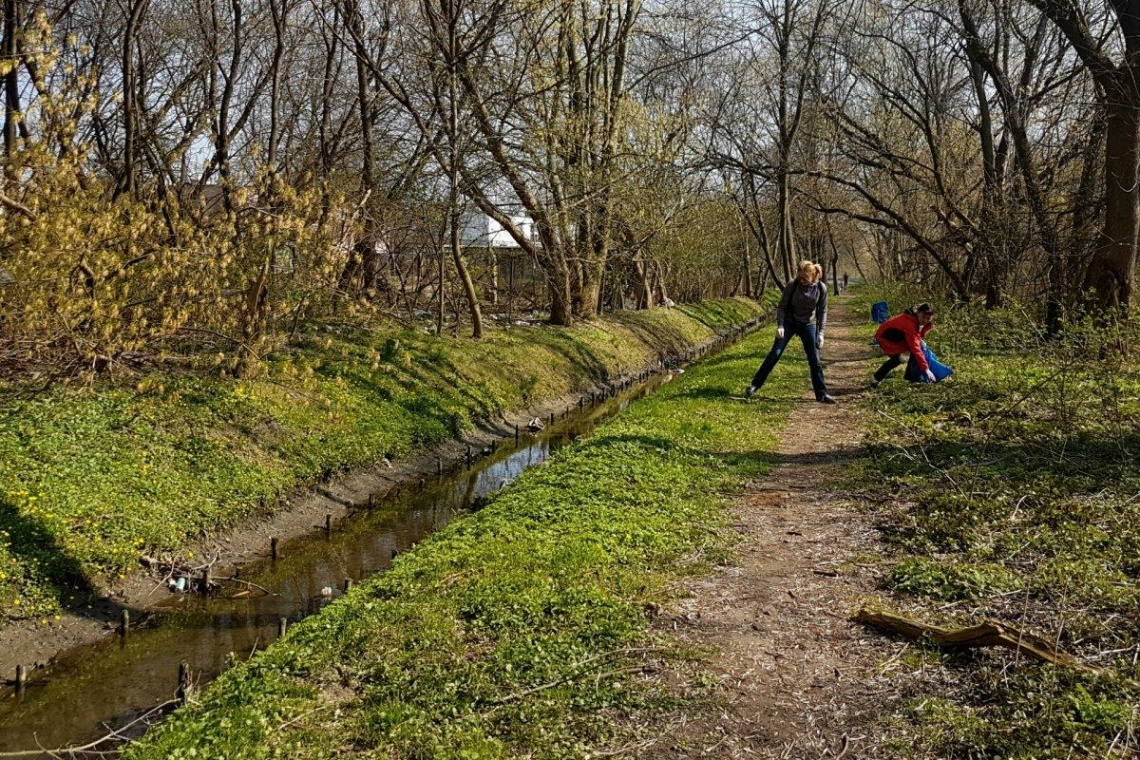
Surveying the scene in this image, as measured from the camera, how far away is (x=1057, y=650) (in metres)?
4.29

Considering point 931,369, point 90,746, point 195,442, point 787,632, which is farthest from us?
point 931,369

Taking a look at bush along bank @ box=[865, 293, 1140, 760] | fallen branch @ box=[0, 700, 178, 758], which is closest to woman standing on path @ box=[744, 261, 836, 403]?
bush along bank @ box=[865, 293, 1140, 760]

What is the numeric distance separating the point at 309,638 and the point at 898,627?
3786 millimetres

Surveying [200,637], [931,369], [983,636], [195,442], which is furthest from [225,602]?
[931,369]

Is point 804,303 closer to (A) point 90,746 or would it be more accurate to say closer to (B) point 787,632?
(B) point 787,632

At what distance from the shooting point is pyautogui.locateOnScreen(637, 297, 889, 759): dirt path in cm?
403

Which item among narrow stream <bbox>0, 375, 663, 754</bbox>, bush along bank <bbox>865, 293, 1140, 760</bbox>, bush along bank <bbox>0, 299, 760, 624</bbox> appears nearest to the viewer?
bush along bank <bbox>865, 293, 1140, 760</bbox>

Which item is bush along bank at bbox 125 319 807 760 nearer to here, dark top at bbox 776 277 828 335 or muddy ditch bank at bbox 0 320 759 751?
muddy ditch bank at bbox 0 320 759 751

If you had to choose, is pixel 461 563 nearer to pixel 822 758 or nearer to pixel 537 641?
pixel 537 641

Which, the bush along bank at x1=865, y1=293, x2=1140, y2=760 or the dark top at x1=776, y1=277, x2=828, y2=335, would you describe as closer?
the bush along bank at x1=865, y1=293, x2=1140, y2=760

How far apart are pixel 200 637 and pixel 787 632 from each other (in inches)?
186

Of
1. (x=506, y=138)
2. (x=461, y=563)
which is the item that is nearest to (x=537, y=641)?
(x=461, y=563)

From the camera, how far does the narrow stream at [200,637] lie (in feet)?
18.2

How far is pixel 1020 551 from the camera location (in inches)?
229
